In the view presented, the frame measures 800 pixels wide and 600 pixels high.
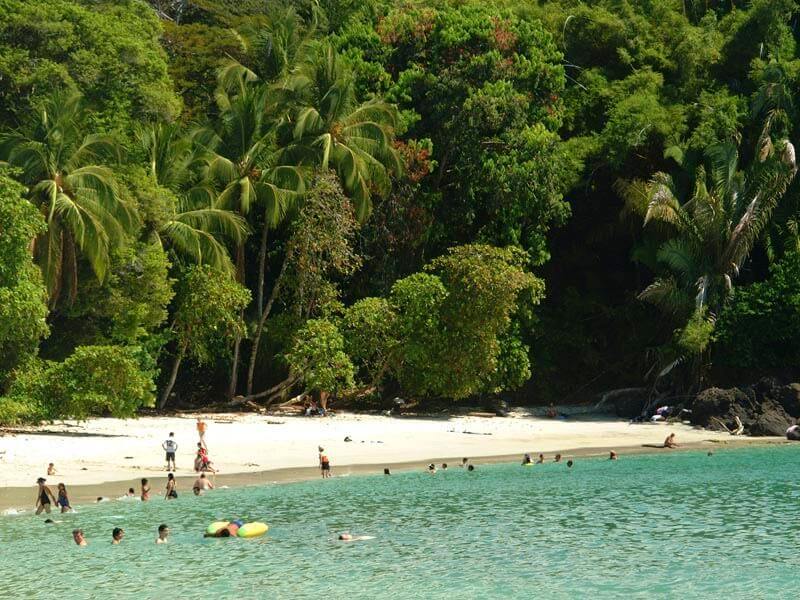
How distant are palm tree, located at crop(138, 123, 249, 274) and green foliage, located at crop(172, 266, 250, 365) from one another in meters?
0.50

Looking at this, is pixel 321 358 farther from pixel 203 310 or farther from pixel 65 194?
pixel 65 194

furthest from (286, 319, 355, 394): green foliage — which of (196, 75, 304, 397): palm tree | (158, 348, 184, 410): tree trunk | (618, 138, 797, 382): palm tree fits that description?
(618, 138, 797, 382): palm tree

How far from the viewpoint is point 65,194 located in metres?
31.9

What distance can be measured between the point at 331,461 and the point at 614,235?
1895 centimetres

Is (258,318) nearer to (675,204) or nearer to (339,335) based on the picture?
(339,335)

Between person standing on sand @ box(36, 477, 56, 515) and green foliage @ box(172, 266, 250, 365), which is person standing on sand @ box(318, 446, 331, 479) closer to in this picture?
person standing on sand @ box(36, 477, 56, 515)

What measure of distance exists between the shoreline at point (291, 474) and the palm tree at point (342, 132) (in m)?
11.2

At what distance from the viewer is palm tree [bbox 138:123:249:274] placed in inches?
1411

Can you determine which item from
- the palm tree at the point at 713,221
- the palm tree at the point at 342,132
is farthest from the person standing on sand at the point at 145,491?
the palm tree at the point at 713,221

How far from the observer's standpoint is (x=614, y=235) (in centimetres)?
4438

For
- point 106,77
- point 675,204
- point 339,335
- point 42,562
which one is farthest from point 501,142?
point 42,562

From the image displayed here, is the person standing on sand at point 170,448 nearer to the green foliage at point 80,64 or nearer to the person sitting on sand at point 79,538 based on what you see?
the person sitting on sand at point 79,538

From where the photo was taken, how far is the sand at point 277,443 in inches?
1015

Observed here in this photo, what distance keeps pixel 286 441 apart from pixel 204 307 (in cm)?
636
